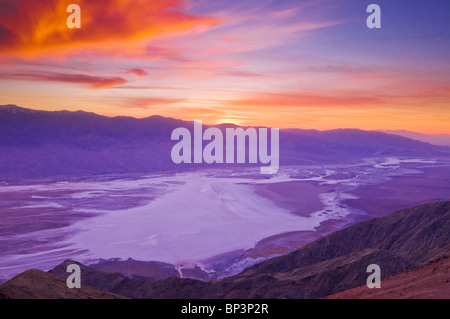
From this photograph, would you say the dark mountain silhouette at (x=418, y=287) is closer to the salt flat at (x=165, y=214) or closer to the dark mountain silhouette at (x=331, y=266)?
the dark mountain silhouette at (x=331, y=266)

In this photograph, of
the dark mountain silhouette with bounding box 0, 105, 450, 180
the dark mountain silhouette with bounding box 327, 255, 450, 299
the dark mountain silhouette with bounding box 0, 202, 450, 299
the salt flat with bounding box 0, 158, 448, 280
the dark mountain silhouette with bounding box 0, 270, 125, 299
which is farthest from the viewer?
the dark mountain silhouette with bounding box 0, 105, 450, 180

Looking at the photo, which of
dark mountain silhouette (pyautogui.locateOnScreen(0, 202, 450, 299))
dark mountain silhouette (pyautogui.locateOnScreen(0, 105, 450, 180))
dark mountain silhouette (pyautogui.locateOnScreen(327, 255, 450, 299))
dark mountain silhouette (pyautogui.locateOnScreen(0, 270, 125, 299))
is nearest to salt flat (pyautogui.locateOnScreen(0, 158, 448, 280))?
dark mountain silhouette (pyautogui.locateOnScreen(0, 202, 450, 299))

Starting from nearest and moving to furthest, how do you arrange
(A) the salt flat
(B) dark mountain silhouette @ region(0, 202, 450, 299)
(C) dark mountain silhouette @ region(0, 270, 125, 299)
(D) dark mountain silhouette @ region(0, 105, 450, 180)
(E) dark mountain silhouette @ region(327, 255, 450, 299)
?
1. (E) dark mountain silhouette @ region(327, 255, 450, 299)
2. (C) dark mountain silhouette @ region(0, 270, 125, 299)
3. (B) dark mountain silhouette @ region(0, 202, 450, 299)
4. (A) the salt flat
5. (D) dark mountain silhouette @ region(0, 105, 450, 180)

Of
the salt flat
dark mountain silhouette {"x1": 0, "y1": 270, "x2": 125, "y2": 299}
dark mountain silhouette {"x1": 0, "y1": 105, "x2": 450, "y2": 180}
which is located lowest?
the salt flat

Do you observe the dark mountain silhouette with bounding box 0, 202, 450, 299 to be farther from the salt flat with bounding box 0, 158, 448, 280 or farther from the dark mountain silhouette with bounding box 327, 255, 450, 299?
the salt flat with bounding box 0, 158, 448, 280

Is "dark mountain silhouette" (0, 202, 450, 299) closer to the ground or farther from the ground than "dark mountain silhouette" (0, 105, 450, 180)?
closer to the ground

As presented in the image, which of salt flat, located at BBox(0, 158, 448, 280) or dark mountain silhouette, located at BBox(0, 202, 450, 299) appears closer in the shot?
dark mountain silhouette, located at BBox(0, 202, 450, 299)
